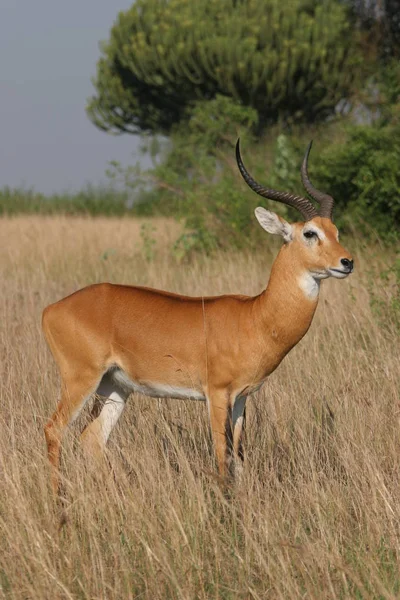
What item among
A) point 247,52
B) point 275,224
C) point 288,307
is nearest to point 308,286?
point 288,307

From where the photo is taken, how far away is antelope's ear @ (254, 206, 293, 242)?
16.5ft

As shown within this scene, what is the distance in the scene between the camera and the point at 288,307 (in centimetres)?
491

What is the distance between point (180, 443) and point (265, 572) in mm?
1574

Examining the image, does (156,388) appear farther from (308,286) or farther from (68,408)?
(308,286)

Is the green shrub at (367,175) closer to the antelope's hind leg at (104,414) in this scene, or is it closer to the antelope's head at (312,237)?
the antelope's head at (312,237)

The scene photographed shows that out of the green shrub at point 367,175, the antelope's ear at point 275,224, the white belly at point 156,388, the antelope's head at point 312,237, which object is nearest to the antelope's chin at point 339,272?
the antelope's head at point 312,237

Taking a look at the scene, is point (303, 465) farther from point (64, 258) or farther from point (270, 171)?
point (64, 258)

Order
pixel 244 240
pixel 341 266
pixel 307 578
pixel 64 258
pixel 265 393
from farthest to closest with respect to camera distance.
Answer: pixel 64 258, pixel 244 240, pixel 265 393, pixel 341 266, pixel 307 578

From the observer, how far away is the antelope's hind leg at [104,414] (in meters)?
5.27

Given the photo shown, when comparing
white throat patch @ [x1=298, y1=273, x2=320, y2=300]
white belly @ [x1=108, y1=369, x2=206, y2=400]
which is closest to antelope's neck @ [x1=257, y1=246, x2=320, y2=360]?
white throat patch @ [x1=298, y1=273, x2=320, y2=300]

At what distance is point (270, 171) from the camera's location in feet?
41.9

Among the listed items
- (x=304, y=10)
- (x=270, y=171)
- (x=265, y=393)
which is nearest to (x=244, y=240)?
(x=270, y=171)

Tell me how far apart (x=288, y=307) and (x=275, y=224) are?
489 millimetres

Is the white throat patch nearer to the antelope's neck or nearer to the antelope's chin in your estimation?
the antelope's neck
